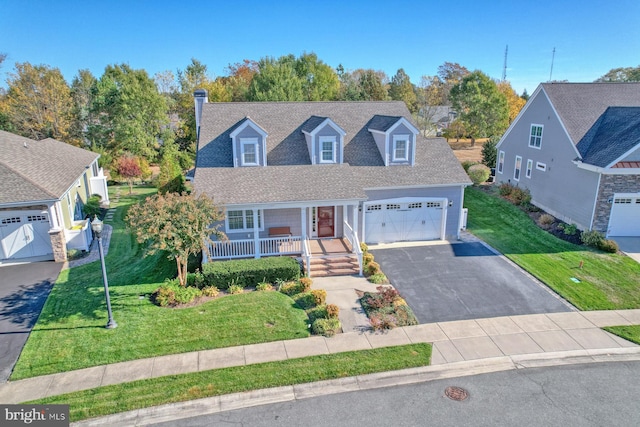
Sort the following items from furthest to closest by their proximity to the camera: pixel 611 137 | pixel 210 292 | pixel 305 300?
pixel 611 137 → pixel 210 292 → pixel 305 300

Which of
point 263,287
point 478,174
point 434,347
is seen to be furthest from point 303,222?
point 478,174

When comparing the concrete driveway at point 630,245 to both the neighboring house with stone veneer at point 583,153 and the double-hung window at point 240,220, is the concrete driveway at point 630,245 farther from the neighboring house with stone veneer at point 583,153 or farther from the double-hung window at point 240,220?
the double-hung window at point 240,220

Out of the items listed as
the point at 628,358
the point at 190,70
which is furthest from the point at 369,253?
the point at 190,70

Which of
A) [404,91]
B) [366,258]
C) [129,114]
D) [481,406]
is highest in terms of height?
[404,91]

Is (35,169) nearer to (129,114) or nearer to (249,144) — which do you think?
(249,144)

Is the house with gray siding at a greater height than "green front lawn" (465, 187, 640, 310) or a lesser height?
greater

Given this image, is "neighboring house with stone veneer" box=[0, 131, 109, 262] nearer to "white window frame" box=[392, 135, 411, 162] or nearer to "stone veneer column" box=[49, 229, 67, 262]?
"stone veneer column" box=[49, 229, 67, 262]

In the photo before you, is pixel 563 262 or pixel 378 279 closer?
pixel 378 279

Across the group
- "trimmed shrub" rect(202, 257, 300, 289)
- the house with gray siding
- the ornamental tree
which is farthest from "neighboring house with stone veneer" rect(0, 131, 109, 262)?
"trimmed shrub" rect(202, 257, 300, 289)
